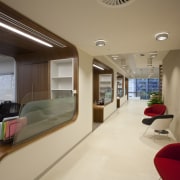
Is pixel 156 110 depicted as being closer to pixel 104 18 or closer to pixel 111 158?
pixel 111 158

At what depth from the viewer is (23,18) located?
6.47 feet

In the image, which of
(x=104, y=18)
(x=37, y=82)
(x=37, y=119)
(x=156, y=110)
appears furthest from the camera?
(x=156, y=110)

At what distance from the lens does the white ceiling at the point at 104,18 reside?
167 centimetres

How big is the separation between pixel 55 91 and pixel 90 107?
1.09 meters

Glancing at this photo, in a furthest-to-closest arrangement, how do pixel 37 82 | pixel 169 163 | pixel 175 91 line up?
pixel 37 82 < pixel 175 91 < pixel 169 163

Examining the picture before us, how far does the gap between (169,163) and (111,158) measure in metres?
1.25

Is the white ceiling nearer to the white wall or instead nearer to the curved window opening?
the curved window opening

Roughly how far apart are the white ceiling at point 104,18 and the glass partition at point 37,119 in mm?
1254

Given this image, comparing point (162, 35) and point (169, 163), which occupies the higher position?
point (162, 35)

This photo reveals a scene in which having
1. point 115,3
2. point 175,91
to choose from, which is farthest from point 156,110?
point 115,3

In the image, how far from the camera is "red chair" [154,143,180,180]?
1.65m

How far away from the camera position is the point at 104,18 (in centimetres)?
199

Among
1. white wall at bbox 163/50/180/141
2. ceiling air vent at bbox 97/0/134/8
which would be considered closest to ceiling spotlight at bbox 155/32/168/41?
ceiling air vent at bbox 97/0/134/8

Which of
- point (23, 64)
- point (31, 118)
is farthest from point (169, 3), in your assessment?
point (23, 64)
